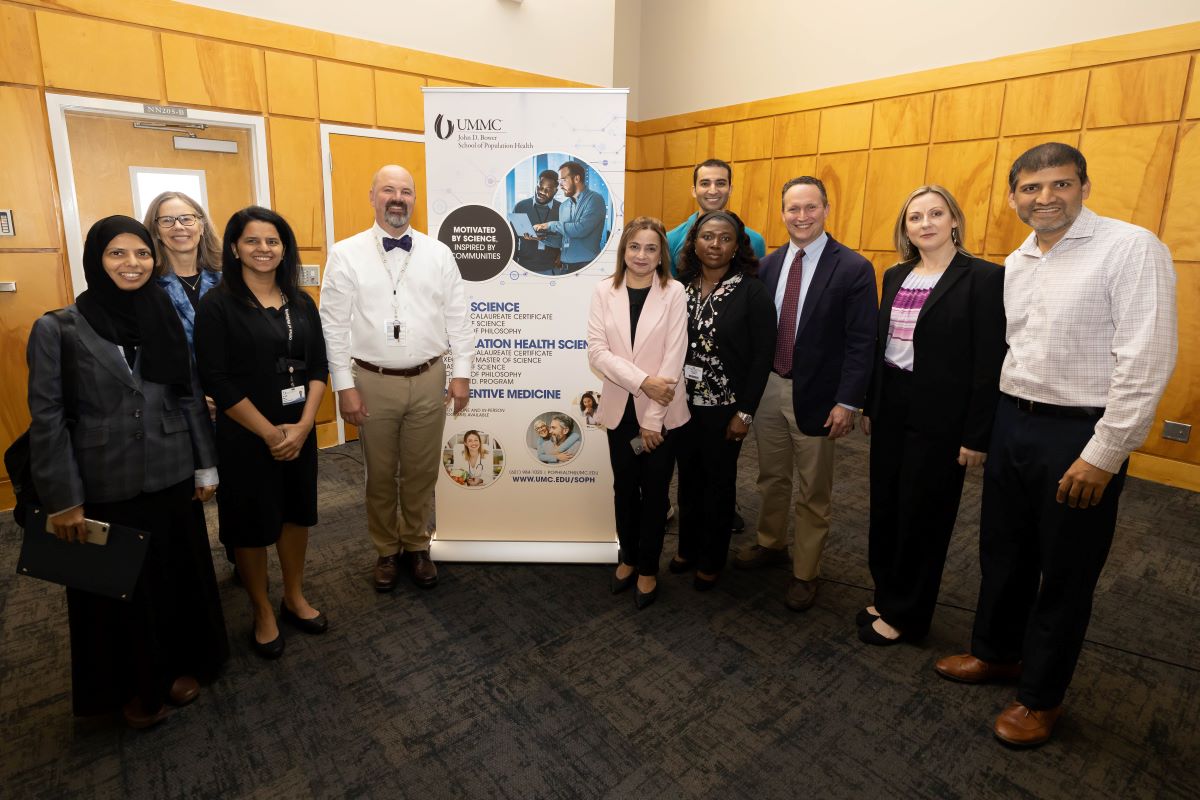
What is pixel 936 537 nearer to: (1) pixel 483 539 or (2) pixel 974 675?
(2) pixel 974 675

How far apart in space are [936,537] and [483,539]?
82.3 inches

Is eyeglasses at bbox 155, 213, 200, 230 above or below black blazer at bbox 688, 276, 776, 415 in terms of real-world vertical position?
above

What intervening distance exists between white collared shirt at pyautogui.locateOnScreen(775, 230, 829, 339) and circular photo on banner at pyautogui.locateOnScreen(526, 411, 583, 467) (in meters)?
1.13

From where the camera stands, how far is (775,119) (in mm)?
6480

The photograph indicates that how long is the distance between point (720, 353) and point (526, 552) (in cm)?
144

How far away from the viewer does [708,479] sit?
281 cm

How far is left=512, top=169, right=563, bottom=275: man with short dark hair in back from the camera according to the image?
2.91 metres

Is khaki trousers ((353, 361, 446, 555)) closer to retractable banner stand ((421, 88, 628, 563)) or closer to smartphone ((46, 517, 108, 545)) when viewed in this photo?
retractable banner stand ((421, 88, 628, 563))

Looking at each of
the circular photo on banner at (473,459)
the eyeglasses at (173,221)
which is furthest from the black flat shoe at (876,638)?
the eyeglasses at (173,221)

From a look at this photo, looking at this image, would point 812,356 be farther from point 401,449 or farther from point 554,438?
point 401,449

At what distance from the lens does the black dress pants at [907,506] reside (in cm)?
234

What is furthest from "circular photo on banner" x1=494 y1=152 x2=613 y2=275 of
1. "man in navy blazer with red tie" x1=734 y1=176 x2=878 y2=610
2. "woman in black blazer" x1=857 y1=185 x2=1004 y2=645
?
"woman in black blazer" x1=857 y1=185 x2=1004 y2=645

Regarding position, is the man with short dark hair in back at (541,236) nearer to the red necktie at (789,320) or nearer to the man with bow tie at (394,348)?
the man with bow tie at (394,348)

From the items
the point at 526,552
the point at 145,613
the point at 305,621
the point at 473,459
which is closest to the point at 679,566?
the point at 526,552
